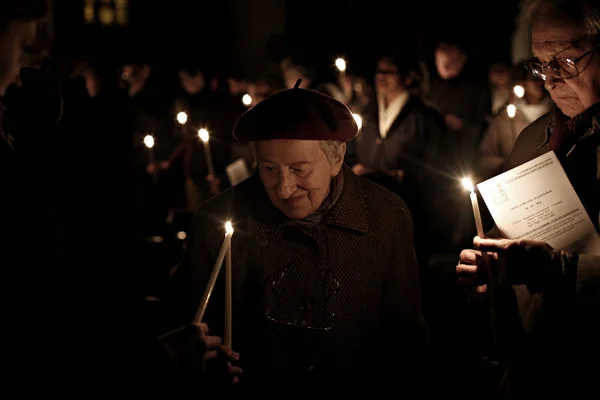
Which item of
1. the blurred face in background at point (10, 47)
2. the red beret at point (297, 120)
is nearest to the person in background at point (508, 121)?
the red beret at point (297, 120)

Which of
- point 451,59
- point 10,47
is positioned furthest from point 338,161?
point 451,59

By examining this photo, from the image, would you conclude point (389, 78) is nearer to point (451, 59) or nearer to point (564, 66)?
point (451, 59)

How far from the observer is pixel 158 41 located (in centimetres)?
2698

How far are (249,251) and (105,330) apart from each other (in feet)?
9.14

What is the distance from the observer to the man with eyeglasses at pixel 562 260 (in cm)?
243

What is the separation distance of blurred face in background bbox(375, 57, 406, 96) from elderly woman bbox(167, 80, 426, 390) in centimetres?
403

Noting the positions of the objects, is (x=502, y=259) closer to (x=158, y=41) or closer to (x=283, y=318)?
(x=283, y=318)

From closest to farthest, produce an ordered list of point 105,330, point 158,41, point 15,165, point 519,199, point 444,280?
point 519,199, point 15,165, point 105,330, point 444,280, point 158,41

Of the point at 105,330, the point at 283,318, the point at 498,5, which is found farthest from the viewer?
the point at 498,5

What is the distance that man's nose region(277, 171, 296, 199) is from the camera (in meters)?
2.87

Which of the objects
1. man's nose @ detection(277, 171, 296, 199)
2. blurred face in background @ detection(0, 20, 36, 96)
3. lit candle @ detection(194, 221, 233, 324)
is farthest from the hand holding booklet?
blurred face in background @ detection(0, 20, 36, 96)

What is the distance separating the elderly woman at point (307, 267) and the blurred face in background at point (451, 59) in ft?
19.4

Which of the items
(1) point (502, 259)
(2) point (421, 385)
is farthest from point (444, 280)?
(1) point (502, 259)

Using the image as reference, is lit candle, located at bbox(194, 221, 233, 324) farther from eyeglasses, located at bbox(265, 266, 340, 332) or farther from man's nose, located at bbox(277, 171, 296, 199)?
eyeglasses, located at bbox(265, 266, 340, 332)
